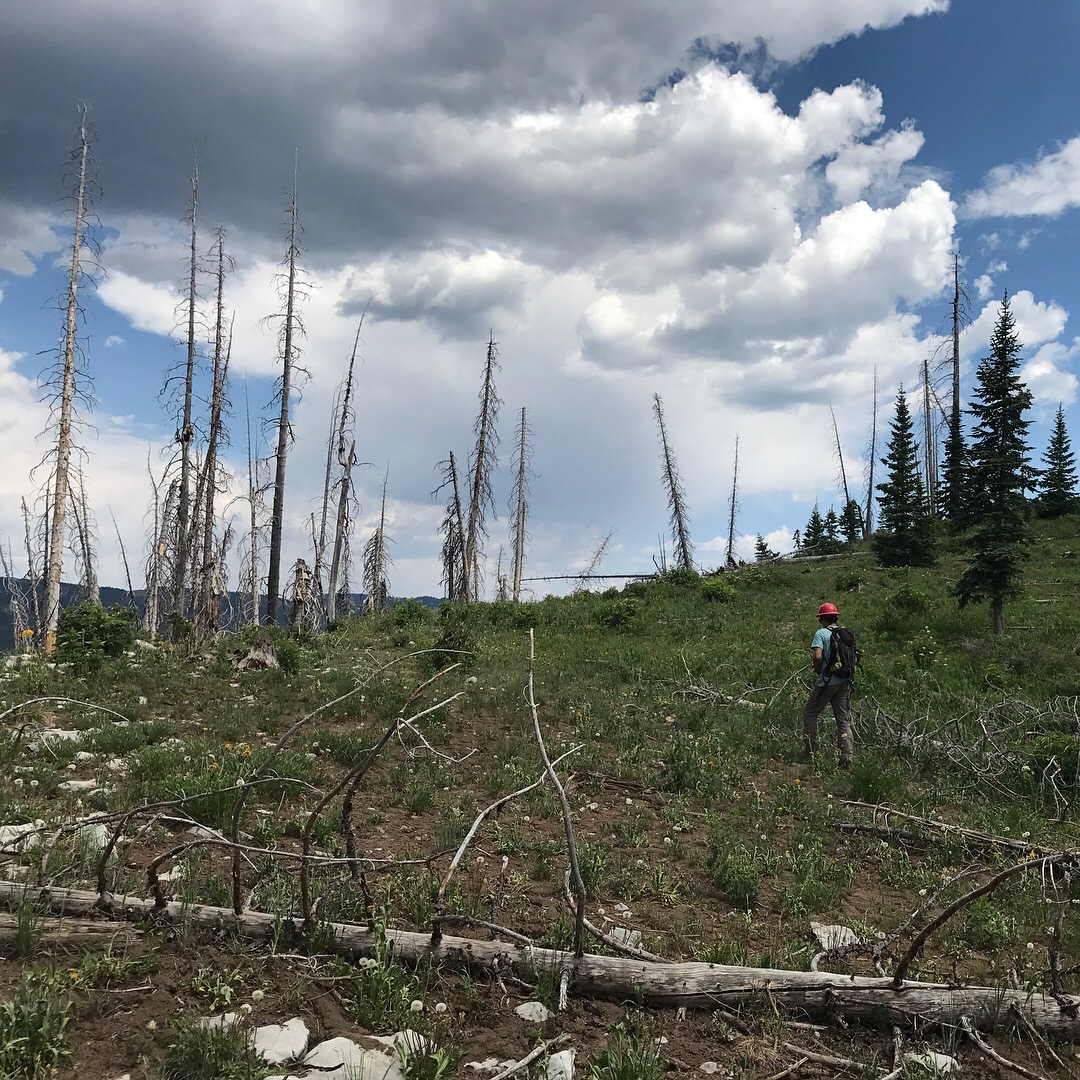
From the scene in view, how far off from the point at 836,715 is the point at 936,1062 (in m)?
7.75

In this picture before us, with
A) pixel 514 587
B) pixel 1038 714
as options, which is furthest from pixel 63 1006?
pixel 514 587

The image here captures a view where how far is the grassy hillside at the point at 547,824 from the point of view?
3.76 metres

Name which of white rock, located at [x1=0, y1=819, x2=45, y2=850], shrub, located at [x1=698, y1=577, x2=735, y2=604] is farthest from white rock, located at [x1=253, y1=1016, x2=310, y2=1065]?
shrub, located at [x1=698, y1=577, x2=735, y2=604]

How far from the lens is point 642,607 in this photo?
2452cm

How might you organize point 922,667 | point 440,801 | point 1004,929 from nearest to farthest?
point 1004,929 → point 440,801 → point 922,667

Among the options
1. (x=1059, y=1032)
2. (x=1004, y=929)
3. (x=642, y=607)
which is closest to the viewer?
(x=1059, y=1032)

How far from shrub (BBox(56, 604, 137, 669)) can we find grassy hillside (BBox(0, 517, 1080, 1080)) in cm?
13

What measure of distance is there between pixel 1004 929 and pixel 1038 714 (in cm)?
838

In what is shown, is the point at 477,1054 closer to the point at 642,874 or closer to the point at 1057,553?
the point at 642,874

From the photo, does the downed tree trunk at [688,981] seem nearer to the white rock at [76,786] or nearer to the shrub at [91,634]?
the white rock at [76,786]

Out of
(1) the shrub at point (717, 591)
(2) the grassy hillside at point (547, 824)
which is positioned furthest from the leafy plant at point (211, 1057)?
(1) the shrub at point (717, 591)

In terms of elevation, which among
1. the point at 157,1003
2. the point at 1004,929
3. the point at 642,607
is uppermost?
the point at 642,607

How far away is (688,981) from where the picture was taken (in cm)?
407

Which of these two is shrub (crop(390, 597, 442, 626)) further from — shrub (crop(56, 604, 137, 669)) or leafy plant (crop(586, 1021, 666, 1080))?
leafy plant (crop(586, 1021, 666, 1080))
